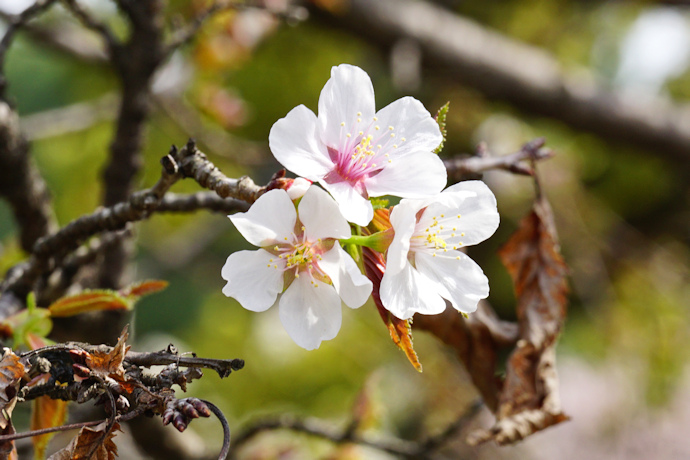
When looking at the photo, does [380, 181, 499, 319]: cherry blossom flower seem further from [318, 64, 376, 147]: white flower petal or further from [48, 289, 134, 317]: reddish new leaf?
[48, 289, 134, 317]: reddish new leaf

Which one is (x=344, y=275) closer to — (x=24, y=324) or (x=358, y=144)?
(x=358, y=144)

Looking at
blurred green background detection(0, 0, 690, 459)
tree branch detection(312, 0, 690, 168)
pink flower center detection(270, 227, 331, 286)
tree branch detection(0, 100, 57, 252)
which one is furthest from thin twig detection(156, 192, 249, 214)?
tree branch detection(312, 0, 690, 168)

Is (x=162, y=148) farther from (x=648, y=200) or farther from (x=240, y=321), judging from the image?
(x=648, y=200)

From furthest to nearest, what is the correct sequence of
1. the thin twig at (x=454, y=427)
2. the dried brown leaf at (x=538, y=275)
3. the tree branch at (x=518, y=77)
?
1. the tree branch at (x=518, y=77)
2. the thin twig at (x=454, y=427)
3. the dried brown leaf at (x=538, y=275)

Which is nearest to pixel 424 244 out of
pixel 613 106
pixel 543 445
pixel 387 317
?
pixel 387 317

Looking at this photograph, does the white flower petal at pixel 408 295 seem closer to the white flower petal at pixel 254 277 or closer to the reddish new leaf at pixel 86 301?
the white flower petal at pixel 254 277

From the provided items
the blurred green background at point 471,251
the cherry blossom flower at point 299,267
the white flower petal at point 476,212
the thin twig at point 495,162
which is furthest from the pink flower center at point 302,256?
the blurred green background at point 471,251

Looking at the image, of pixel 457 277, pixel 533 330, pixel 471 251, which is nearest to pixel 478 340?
pixel 533 330
